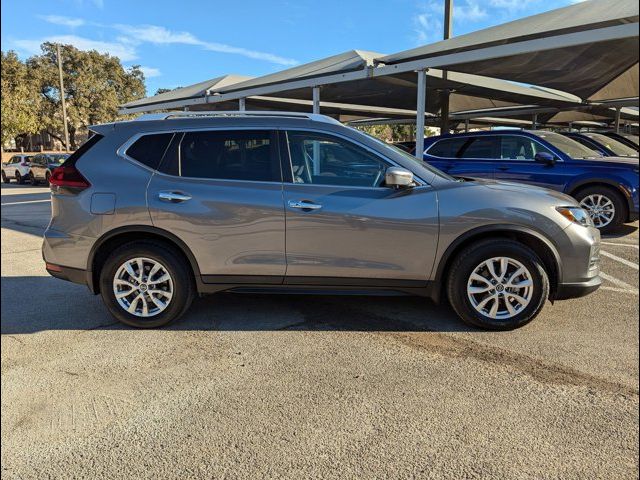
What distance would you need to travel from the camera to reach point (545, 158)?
27.9 feet

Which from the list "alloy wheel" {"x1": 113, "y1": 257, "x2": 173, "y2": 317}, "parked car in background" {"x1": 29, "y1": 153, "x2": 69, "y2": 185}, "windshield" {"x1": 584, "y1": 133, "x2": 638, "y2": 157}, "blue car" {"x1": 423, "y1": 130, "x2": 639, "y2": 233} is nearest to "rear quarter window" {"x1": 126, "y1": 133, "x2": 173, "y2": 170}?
"alloy wheel" {"x1": 113, "y1": 257, "x2": 173, "y2": 317}

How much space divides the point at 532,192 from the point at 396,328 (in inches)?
62.8

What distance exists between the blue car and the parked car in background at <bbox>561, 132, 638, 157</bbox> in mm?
1455

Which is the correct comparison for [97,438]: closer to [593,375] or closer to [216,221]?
[216,221]

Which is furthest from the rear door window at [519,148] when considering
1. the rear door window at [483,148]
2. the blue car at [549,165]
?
the rear door window at [483,148]

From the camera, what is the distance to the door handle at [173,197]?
3826 millimetres

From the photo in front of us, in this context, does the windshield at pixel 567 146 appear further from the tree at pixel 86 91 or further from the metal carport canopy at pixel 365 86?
the tree at pixel 86 91

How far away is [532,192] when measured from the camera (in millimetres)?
3896

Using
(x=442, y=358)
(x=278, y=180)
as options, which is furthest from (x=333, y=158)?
(x=442, y=358)

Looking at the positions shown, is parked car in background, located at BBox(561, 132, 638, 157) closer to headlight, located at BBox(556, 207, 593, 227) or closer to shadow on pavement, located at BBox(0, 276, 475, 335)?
headlight, located at BBox(556, 207, 593, 227)

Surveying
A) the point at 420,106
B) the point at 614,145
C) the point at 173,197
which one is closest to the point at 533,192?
the point at 173,197

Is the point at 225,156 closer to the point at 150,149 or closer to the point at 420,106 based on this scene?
the point at 150,149

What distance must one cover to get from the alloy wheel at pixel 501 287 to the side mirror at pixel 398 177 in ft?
2.96

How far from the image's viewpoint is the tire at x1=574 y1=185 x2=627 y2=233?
8.03 metres
